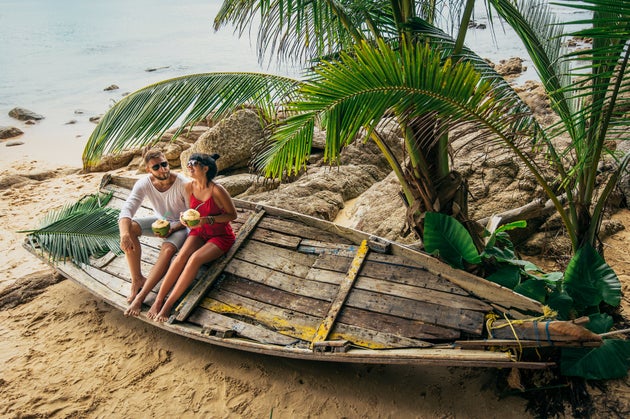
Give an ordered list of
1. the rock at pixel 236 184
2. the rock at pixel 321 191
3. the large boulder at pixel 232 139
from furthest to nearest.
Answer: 1. the large boulder at pixel 232 139
2. the rock at pixel 236 184
3. the rock at pixel 321 191

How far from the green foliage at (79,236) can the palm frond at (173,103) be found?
1.26 m

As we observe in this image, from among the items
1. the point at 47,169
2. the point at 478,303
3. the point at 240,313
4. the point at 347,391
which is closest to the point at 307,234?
the point at 240,313

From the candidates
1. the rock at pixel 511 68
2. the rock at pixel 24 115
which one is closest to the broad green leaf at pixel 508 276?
the rock at pixel 511 68

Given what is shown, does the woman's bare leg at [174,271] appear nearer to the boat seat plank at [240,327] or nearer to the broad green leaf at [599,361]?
the boat seat plank at [240,327]

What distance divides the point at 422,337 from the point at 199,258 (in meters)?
1.87

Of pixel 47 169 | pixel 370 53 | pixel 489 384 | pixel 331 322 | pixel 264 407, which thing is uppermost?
pixel 370 53

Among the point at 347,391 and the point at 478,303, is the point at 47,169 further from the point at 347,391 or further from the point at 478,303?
the point at 478,303

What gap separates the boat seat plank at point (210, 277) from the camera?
359 centimetres

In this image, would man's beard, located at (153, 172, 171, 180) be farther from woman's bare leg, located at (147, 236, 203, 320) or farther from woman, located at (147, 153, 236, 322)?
woman's bare leg, located at (147, 236, 203, 320)

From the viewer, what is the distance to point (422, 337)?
2875mm

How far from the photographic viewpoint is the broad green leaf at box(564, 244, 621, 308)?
3064mm

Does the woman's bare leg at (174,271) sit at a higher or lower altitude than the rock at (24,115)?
higher

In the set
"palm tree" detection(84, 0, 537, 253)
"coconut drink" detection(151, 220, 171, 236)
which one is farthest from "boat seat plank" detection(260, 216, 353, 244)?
"coconut drink" detection(151, 220, 171, 236)

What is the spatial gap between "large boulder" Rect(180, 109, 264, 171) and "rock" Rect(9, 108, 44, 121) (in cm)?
1090
